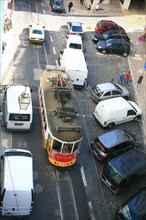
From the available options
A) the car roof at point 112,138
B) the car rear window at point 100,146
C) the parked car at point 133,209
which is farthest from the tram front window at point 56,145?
the parked car at point 133,209

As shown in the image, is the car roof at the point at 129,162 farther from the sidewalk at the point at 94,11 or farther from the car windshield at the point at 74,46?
the sidewalk at the point at 94,11

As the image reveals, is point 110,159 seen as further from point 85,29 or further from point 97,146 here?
point 85,29

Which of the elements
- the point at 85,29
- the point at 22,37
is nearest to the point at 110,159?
the point at 22,37

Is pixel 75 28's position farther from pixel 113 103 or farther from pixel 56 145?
pixel 56 145

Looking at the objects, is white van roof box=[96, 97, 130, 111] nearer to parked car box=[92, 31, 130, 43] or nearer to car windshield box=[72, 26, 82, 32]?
parked car box=[92, 31, 130, 43]

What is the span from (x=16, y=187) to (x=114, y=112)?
1031 cm

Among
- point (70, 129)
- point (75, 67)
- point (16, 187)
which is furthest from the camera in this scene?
point (75, 67)

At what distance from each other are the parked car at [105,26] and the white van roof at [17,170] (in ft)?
69.7

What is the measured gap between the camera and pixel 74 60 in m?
29.5

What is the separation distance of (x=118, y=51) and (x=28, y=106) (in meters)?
14.9

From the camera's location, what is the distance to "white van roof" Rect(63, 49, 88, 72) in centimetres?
2870

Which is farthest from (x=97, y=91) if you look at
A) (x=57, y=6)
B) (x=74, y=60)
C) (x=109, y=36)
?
(x=57, y=6)

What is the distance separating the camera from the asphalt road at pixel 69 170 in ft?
67.8

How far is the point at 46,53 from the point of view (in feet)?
111
